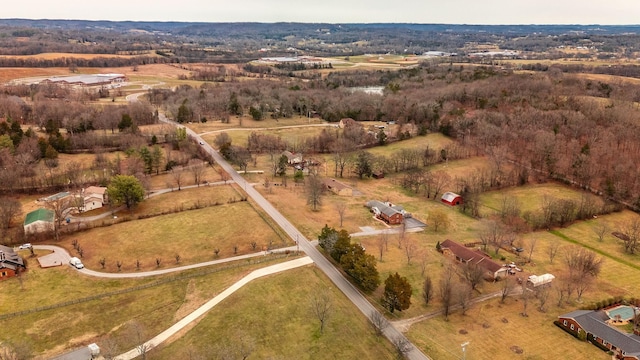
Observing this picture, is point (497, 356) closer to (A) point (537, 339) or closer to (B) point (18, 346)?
(A) point (537, 339)

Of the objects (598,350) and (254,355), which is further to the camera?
(598,350)

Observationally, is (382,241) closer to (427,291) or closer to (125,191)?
(427,291)

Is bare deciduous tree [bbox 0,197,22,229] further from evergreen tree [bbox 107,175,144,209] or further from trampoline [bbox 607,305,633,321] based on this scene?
trampoline [bbox 607,305,633,321]

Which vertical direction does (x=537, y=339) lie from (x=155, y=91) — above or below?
below

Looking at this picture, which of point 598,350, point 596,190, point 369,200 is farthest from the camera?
point 596,190

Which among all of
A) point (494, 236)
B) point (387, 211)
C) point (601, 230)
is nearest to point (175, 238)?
point (387, 211)

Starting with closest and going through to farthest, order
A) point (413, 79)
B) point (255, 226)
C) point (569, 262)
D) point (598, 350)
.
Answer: point (598, 350), point (569, 262), point (255, 226), point (413, 79)

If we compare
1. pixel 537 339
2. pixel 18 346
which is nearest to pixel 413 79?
pixel 537 339
